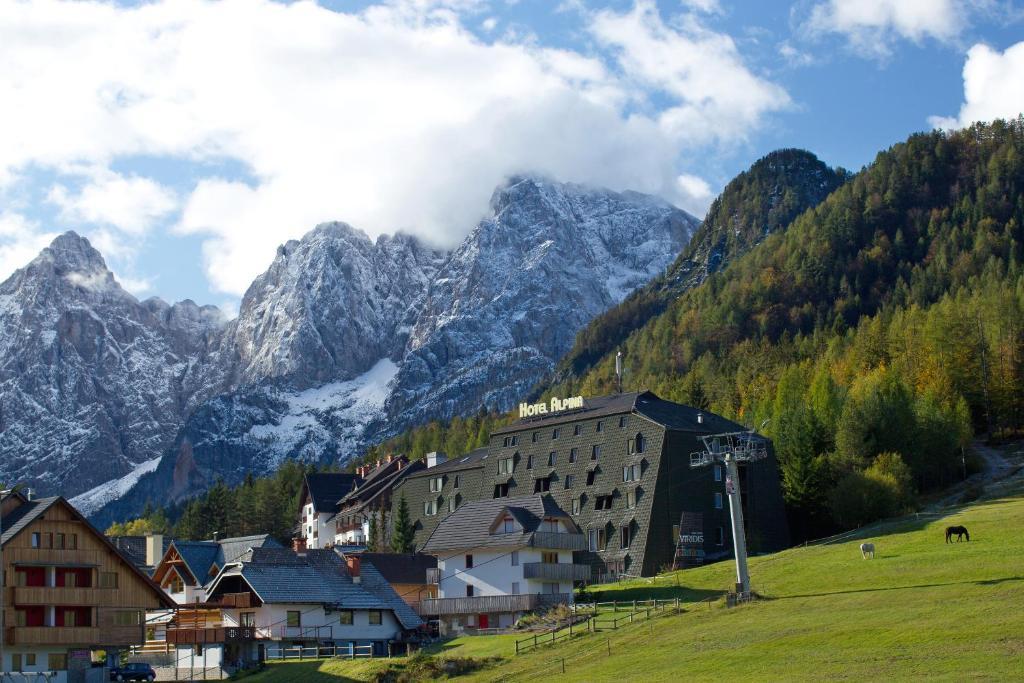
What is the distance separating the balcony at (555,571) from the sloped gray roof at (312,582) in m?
9.08

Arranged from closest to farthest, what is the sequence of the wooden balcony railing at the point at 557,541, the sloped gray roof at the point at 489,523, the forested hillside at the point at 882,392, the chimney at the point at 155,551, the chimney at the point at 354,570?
1. the wooden balcony railing at the point at 557,541
2. the sloped gray roof at the point at 489,523
3. the chimney at the point at 354,570
4. the forested hillside at the point at 882,392
5. the chimney at the point at 155,551

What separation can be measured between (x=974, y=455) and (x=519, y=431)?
43.6 m

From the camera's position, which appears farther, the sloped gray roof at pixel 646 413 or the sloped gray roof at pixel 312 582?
the sloped gray roof at pixel 646 413

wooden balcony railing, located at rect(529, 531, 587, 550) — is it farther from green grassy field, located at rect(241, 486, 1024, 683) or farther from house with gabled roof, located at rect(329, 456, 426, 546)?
house with gabled roof, located at rect(329, 456, 426, 546)

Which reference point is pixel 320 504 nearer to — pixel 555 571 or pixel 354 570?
pixel 354 570

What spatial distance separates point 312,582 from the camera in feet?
317

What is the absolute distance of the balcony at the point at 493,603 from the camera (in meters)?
94.4

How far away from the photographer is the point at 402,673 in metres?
75.2

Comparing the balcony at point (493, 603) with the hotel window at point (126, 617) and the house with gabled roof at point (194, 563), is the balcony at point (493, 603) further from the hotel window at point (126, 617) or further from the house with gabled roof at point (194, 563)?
the hotel window at point (126, 617)

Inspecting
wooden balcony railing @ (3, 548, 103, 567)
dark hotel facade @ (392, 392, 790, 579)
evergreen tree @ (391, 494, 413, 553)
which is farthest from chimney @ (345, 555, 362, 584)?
evergreen tree @ (391, 494, 413, 553)

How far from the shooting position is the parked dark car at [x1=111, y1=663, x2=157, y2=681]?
8232 centimetres

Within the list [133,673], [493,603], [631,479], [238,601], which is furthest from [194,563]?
[631,479]

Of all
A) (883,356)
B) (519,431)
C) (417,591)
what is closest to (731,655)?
(417,591)

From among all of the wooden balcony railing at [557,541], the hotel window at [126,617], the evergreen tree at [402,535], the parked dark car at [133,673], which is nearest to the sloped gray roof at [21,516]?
the hotel window at [126,617]
